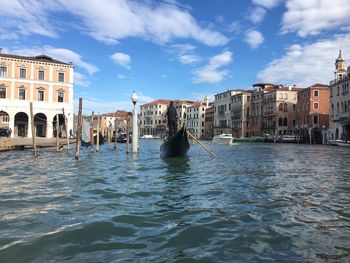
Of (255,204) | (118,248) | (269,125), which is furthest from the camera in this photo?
(269,125)

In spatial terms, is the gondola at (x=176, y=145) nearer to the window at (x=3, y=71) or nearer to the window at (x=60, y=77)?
the window at (x=60, y=77)

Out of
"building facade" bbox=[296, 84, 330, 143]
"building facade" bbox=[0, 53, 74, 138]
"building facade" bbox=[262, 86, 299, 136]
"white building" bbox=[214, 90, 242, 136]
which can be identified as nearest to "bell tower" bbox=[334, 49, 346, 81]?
"building facade" bbox=[296, 84, 330, 143]

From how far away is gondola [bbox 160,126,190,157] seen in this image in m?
15.9

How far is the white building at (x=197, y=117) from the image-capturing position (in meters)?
97.7

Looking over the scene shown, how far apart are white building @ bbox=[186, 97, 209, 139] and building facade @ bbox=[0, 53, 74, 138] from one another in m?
56.4

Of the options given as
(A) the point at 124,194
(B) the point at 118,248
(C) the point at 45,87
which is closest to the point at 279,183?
(A) the point at 124,194

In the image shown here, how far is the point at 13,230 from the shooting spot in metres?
4.59

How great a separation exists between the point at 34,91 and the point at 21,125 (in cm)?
388

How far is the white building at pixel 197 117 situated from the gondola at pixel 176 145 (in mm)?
78964

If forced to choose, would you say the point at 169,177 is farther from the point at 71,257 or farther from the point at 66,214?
the point at 71,257

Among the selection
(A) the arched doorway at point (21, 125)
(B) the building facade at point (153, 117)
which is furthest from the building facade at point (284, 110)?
(B) the building facade at point (153, 117)

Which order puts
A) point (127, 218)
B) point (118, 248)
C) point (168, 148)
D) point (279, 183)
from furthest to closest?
point (168, 148) → point (279, 183) → point (127, 218) → point (118, 248)

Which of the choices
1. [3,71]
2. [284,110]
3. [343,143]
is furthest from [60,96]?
[284,110]

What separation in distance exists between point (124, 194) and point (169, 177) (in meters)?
2.92
